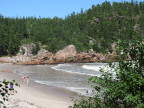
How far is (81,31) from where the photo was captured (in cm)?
14588

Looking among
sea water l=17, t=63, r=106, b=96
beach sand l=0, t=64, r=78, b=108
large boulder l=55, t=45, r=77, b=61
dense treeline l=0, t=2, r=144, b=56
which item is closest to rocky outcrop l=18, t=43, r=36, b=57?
dense treeline l=0, t=2, r=144, b=56

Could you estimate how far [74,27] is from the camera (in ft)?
492

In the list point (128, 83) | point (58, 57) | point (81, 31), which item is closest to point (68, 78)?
point (128, 83)

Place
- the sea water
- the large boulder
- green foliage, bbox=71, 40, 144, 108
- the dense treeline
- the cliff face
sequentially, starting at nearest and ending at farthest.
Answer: green foliage, bbox=71, 40, 144, 108 < the sea water < the cliff face < the large boulder < the dense treeline

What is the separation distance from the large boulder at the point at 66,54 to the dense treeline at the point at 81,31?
5.80 m

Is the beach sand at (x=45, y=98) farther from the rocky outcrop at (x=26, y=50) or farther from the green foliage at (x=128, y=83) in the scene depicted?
the rocky outcrop at (x=26, y=50)

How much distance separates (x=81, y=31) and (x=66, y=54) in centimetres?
4802

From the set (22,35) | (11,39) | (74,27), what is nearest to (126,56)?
(11,39)

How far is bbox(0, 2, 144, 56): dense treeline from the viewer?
112438 mm

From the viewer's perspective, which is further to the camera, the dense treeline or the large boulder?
the dense treeline

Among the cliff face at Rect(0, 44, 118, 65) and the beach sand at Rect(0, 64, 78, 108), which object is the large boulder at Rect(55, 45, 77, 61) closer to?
the cliff face at Rect(0, 44, 118, 65)

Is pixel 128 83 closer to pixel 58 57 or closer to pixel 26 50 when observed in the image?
pixel 58 57

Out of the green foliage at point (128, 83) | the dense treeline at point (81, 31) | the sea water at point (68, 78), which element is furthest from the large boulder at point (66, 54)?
the green foliage at point (128, 83)

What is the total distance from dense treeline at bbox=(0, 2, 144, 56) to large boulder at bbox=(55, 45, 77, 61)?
5.80 metres
